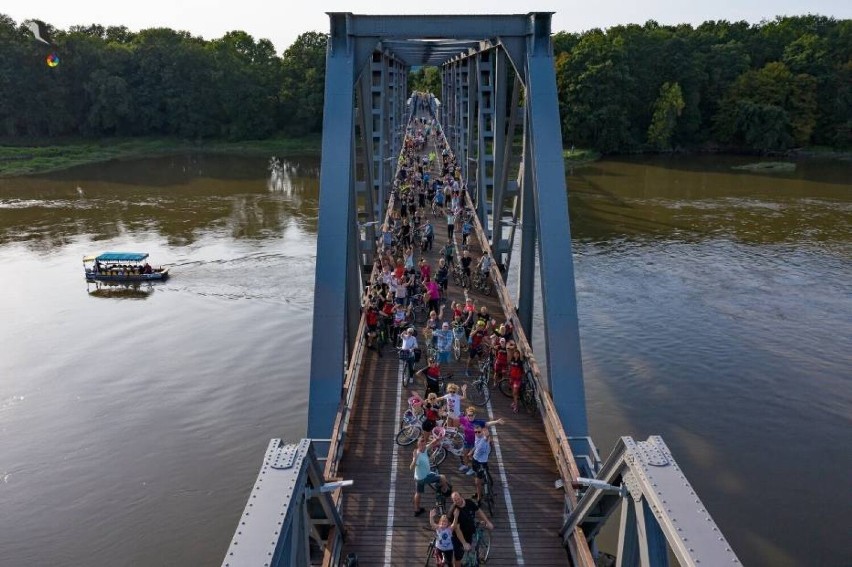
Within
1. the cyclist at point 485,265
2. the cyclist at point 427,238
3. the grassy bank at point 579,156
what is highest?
the grassy bank at point 579,156

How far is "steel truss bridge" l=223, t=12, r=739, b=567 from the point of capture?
661cm

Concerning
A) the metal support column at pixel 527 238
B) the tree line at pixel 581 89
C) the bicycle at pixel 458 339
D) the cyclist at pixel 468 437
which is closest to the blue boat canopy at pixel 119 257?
the metal support column at pixel 527 238

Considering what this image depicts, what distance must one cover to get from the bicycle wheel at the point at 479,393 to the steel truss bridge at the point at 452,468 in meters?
0.27

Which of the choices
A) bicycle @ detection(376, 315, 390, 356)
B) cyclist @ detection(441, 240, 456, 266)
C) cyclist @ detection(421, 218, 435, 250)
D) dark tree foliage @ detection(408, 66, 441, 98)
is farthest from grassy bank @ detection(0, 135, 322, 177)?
bicycle @ detection(376, 315, 390, 356)

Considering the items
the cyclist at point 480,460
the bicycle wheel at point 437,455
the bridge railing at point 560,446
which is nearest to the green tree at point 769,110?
the bridge railing at point 560,446

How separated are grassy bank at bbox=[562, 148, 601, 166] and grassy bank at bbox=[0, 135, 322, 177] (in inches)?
1264

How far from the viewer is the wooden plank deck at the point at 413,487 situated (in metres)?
9.27

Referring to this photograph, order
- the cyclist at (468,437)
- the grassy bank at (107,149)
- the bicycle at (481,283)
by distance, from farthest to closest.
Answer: the grassy bank at (107,149), the bicycle at (481,283), the cyclist at (468,437)

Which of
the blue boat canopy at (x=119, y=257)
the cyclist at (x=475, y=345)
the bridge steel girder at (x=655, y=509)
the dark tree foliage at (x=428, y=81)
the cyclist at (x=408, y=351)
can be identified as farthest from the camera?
the dark tree foliage at (x=428, y=81)

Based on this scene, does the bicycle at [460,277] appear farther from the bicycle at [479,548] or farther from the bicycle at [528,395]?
the bicycle at [479,548]

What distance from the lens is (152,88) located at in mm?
85438

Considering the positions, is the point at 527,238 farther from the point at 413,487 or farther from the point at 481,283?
Result: the point at 413,487

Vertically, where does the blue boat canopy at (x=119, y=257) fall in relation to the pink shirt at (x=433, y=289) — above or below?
below

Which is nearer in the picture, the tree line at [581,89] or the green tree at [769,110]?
the green tree at [769,110]
